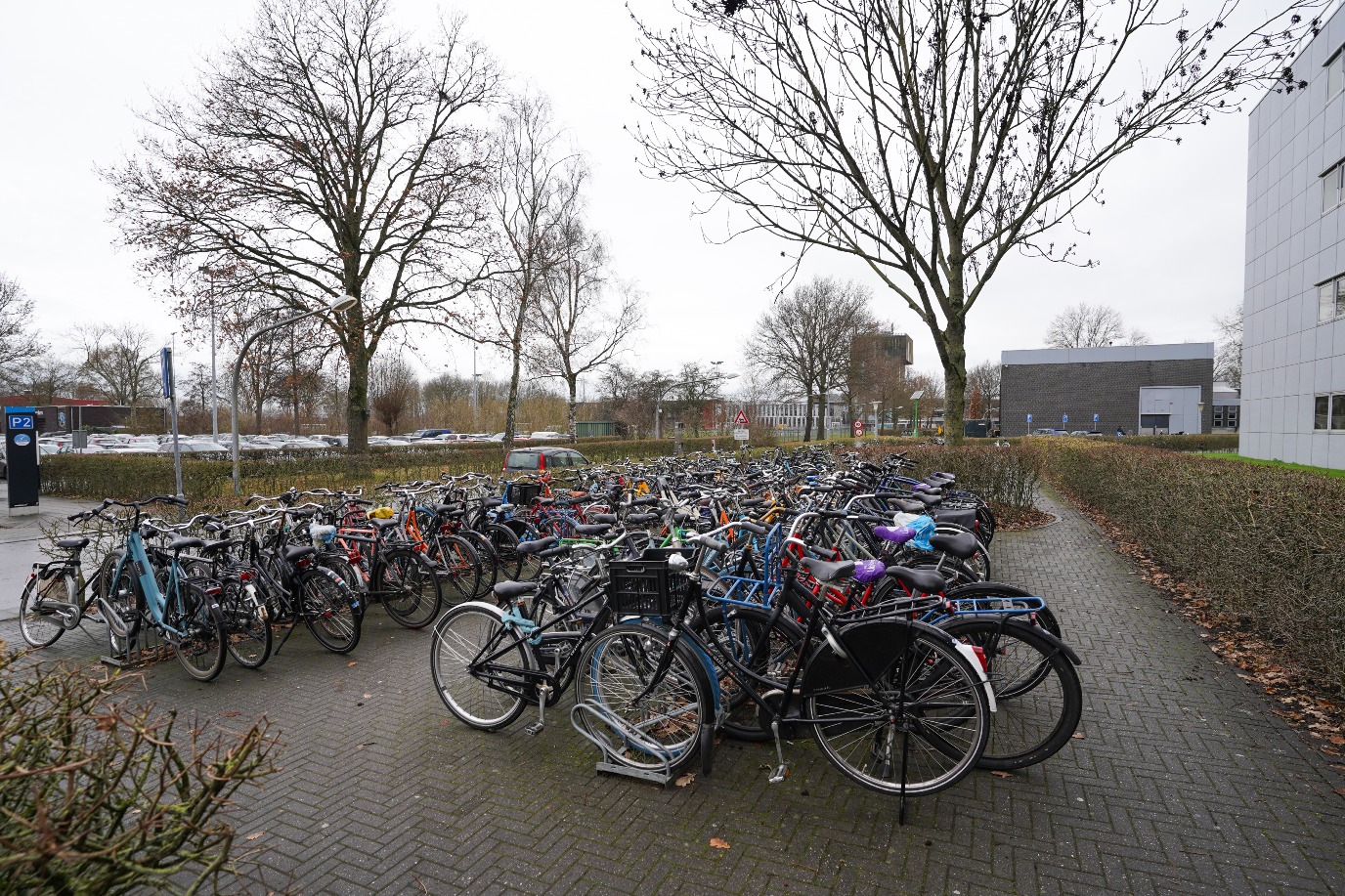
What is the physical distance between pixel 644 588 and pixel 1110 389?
203 ft

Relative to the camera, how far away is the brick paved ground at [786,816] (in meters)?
2.60

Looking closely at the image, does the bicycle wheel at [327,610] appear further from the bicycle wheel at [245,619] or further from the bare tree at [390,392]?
the bare tree at [390,392]

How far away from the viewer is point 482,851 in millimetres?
2803

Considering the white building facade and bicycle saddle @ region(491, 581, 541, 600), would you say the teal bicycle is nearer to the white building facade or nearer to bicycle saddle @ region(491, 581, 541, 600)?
bicycle saddle @ region(491, 581, 541, 600)

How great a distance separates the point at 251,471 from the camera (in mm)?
14156

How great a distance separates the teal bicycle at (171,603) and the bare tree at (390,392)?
14.7 metres

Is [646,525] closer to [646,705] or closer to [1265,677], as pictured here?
[646,705]

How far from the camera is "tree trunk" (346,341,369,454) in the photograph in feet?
59.2

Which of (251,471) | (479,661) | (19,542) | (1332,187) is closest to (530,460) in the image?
(251,471)

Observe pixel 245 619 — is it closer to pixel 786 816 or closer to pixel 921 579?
pixel 786 816

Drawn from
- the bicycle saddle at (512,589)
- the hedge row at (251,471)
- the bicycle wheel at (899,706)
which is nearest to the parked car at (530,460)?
the hedge row at (251,471)

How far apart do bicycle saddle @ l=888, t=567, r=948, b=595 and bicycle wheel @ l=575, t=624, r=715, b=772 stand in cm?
102

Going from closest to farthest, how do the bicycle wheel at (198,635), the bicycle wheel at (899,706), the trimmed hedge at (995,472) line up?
the bicycle wheel at (899,706)
the bicycle wheel at (198,635)
the trimmed hedge at (995,472)

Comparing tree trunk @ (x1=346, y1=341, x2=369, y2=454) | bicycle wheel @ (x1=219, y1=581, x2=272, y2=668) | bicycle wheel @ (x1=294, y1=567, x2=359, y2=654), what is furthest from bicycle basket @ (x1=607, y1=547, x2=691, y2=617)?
tree trunk @ (x1=346, y1=341, x2=369, y2=454)
